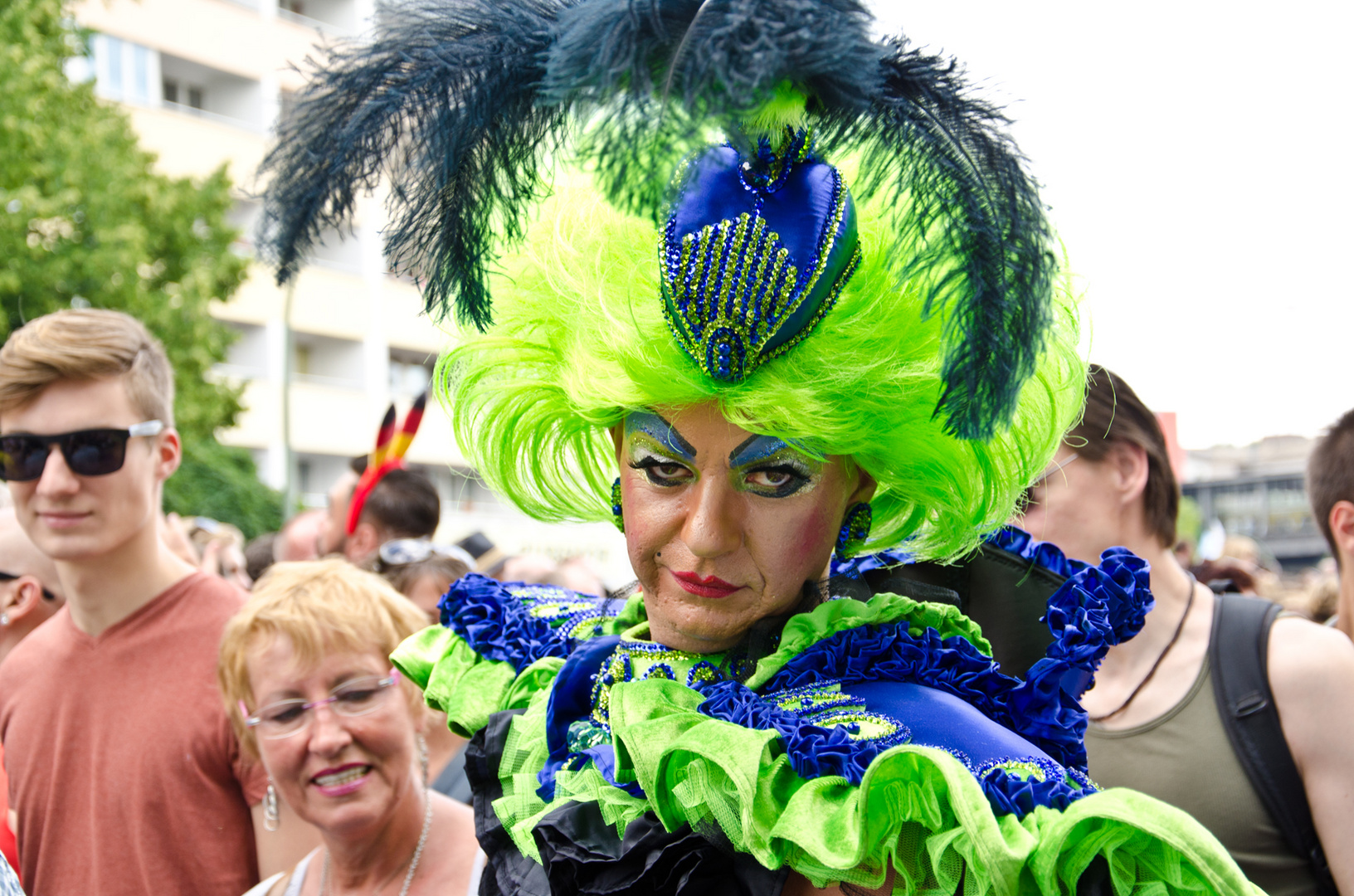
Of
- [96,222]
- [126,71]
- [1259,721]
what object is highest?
[126,71]

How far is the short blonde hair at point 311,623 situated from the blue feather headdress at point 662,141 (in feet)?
3.45

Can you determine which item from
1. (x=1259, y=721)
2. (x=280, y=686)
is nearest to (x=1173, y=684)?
(x=1259, y=721)

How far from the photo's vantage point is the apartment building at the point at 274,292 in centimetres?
2178

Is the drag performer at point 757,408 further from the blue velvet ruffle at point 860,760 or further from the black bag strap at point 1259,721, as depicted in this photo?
the black bag strap at point 1259,721

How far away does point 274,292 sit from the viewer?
22547 millimetres

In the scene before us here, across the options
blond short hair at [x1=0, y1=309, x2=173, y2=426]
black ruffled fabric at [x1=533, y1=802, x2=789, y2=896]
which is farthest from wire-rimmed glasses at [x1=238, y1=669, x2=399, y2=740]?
black ruffled fabric at [x1=533, y1=802, x2=789, y2=896]

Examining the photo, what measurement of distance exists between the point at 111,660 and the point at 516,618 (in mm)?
1477

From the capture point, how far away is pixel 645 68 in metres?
1.33

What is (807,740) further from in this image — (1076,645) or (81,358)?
(81,358)

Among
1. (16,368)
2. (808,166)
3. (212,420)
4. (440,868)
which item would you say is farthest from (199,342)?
(808,166)

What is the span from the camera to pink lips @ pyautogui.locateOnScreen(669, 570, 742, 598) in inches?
64.0

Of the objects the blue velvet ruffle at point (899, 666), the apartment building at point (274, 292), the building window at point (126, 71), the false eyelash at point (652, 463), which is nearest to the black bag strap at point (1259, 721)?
the blue velvet ruffle at point (899, 666)

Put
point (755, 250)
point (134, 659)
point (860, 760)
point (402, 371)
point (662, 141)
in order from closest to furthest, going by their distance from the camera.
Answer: point (662, 141) → point (860, 760) → point (755, 250) → point (134, 659) → point (402, 371)

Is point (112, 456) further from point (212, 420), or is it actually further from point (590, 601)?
point (212, 420)
